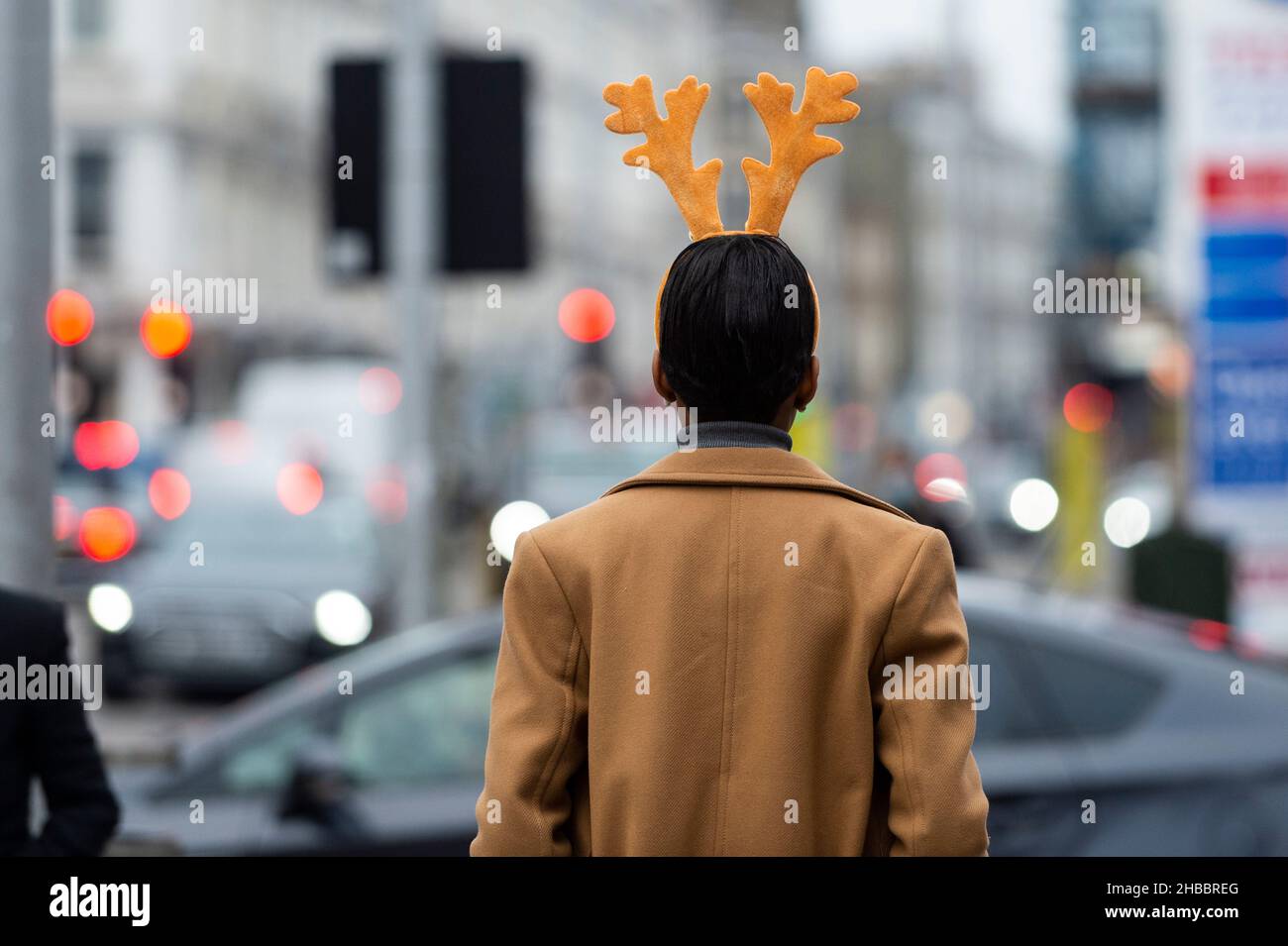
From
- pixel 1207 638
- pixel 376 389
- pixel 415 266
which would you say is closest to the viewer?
pixel 1207 638

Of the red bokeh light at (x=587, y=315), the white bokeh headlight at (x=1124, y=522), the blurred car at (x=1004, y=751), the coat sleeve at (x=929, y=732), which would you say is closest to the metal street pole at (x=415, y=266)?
the blurred car at (x=1004, y=751)

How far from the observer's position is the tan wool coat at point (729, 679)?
7.02 feet

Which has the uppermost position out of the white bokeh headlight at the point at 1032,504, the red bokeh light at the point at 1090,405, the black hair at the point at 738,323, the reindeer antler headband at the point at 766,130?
the reindeer antler headband at the point at 766,130

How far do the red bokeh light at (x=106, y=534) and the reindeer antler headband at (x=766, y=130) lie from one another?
531 inches

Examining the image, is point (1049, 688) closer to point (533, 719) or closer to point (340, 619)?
point (533, 719)

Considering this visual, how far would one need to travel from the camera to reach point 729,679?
217 cm

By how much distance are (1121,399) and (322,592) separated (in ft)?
98.1

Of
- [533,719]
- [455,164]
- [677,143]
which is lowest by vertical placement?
[533,719]

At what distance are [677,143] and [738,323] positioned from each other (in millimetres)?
277

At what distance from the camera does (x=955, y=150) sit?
26.7m

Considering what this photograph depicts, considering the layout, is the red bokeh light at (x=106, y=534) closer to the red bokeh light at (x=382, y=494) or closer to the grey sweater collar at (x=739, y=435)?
the red bokeh light at (x=382, y=494)

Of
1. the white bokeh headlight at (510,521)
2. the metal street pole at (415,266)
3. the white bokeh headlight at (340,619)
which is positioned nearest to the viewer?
the metal street pole at (415,266)

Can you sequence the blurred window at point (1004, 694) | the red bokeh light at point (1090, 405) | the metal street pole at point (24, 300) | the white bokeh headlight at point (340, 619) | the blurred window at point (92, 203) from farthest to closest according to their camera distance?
the blurred window at point (92, 203)
the red bokeh light at point (1090, 405)
the white bokeh headlight at point (340, 619)
the blurred window at point (1004, 694)
the metal street pole at point (24, 300)

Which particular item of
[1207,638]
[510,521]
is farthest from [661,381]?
[510,521]
